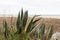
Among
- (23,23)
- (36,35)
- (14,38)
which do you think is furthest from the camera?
(36,35)

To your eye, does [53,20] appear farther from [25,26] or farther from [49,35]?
[25,26]

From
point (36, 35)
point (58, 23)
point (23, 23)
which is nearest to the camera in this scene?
point (23, 23)

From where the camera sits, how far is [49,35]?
1.82m

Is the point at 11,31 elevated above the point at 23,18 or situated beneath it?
situated beneath

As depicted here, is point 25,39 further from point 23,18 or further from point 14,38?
point 23,18

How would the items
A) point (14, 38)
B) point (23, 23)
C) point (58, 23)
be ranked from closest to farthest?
point (14, 38) < point (23, 23) < point (58, 23)

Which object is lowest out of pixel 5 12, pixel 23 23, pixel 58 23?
pixel 58 23

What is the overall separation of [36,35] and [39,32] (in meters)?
0.05

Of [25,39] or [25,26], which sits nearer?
[25,39]

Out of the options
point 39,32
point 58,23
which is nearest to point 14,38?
point 39,32

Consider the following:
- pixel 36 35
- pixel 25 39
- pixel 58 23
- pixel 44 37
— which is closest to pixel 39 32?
pixel 36 35

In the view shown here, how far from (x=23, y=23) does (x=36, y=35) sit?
9.1 inches

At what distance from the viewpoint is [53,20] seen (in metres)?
3.26

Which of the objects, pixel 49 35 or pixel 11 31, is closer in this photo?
pixel 11 31
